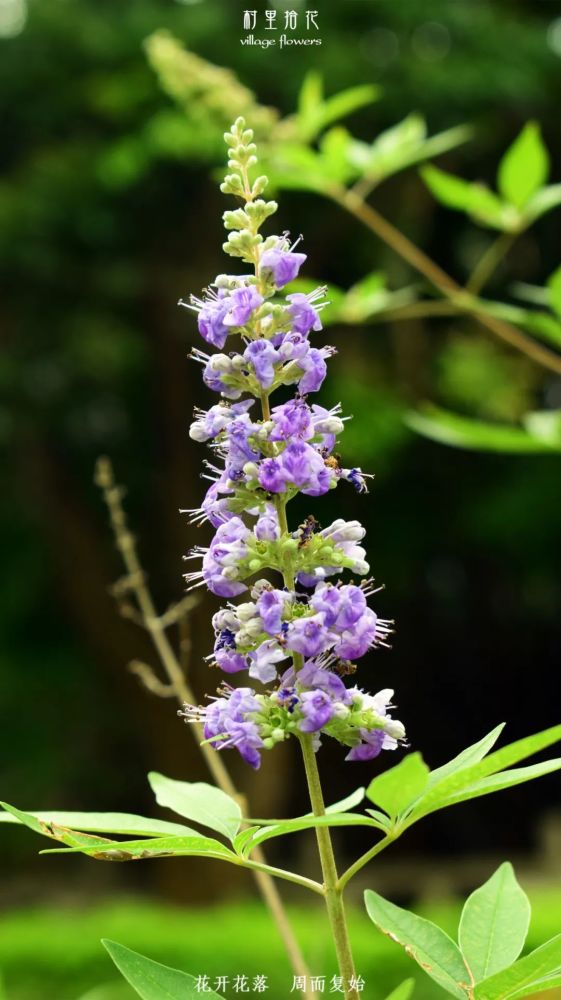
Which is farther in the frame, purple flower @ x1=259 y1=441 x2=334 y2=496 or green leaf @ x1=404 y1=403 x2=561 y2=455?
green leaf @ x1=404 y1=403 x2=561 y2=455

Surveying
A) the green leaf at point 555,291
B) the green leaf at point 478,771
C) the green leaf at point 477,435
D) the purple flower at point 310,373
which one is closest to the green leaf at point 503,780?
the green leaf at point 478,771

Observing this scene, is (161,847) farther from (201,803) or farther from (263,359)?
(263,359)

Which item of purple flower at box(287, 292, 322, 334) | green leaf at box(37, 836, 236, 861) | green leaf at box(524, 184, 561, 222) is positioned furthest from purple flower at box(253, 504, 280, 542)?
green leaf at box(524, 184, 561, 222)

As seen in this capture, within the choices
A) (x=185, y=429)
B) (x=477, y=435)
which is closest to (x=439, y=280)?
(x=477, y=435)

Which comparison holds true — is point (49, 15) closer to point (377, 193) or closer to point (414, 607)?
point (377, 193)

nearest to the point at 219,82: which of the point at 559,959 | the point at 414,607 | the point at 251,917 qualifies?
the point at 559,959

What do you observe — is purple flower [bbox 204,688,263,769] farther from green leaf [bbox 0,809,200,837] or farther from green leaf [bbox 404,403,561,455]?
green leaf [bbox 404,403,561,455]

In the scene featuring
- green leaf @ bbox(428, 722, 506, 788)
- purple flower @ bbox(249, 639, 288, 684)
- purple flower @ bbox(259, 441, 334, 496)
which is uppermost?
purple flower @ bbox(259, 441, 334, 496)
